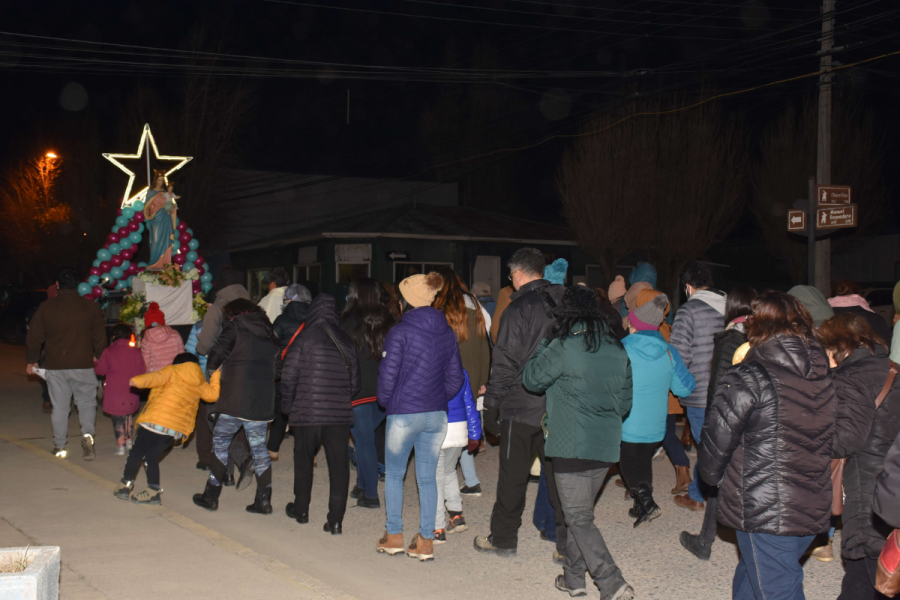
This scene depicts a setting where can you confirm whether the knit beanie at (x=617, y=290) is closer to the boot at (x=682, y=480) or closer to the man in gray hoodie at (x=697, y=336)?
the man in gray hoodie at (x=697, y=336)

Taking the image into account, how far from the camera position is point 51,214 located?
33.5m

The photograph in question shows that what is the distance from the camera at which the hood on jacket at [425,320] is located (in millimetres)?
5473

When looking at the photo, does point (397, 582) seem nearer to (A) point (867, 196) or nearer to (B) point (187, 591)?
(B) point (187, 591)

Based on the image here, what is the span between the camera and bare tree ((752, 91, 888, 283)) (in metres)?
25.5

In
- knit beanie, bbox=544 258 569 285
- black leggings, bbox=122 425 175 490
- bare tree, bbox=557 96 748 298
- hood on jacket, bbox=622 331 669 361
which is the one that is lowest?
black leggings, bbox=122 425 175 490

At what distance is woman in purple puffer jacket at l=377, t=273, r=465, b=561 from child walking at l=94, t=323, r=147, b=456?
4.53 m

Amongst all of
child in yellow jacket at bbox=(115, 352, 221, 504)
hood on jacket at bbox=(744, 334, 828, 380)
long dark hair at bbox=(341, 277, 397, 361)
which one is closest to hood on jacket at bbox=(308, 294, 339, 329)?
long dark hair at bbox=(341, 277, 397, 361)

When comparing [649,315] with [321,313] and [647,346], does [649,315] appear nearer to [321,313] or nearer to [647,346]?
[647,346]

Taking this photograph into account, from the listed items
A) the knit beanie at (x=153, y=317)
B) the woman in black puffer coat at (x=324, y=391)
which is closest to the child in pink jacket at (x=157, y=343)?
the knit beanie at (x=153, y=317)

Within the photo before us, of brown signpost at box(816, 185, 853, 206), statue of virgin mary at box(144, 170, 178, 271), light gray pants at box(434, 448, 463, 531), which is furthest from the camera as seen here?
brown signpost at box(816, 185, 853, 206)

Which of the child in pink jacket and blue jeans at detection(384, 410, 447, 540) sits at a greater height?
the child in pink jacket

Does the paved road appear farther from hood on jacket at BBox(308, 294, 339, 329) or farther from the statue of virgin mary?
the statue of virgin mary

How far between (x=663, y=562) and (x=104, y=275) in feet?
37.2

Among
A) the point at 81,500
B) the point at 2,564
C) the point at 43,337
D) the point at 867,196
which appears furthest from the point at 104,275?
the point at 867,196
